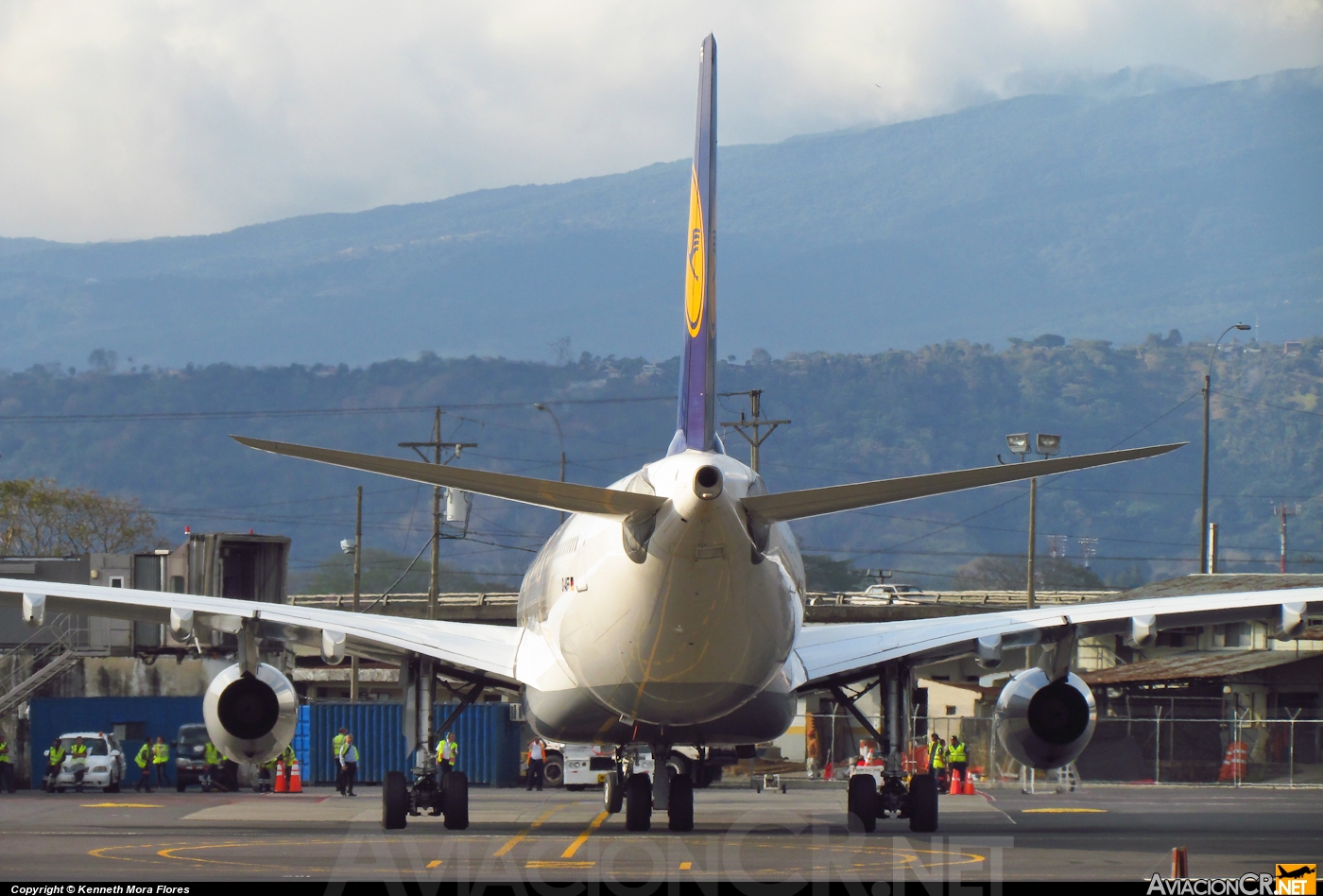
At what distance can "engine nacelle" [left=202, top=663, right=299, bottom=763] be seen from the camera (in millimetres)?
24016

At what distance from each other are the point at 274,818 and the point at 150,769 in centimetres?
2202

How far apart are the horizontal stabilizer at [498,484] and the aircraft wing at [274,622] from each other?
834 cm

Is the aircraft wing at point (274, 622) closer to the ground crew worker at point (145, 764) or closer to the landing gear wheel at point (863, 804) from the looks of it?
the landing gear wheel at point (863, 804)

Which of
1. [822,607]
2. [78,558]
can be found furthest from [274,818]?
[822,607]

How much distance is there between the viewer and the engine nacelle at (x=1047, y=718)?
78.3ft

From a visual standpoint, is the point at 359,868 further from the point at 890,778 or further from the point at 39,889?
the point at 890,778

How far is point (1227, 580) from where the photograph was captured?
62.2m

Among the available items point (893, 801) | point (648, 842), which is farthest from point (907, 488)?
point (893, 801)

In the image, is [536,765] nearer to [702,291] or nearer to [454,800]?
[454,800]

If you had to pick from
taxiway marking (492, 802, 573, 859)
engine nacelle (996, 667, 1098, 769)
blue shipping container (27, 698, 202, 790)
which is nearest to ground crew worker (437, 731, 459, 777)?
taxiway marking (492, 802, 573, 859)

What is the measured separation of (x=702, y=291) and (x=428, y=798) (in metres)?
8.85

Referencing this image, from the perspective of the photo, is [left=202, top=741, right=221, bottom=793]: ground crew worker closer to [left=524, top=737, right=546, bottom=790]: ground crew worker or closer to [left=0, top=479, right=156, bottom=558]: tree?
[left=524, top=737, right=546, bottom=790]: ground crew worker

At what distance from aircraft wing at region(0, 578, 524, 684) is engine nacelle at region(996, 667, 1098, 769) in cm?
742

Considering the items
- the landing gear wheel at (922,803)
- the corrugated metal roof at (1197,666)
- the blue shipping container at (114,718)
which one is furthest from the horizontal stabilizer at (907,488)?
the corrugated metal roof at (1197,666)
